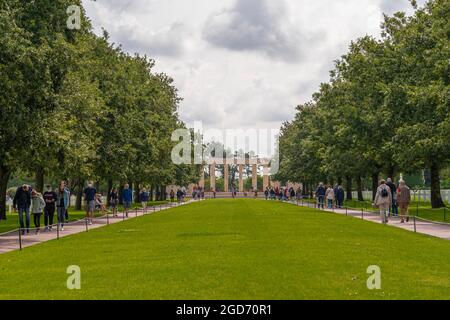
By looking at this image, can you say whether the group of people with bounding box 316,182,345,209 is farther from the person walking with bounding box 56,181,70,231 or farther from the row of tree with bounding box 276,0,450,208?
the person walking with bounding box 56,181,70,231

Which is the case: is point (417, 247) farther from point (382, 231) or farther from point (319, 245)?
point (382, 231)

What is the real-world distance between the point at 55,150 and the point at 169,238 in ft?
21.3

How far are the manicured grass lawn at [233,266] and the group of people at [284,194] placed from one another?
2245 inches

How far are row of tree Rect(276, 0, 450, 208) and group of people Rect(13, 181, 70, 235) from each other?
16.5 meters

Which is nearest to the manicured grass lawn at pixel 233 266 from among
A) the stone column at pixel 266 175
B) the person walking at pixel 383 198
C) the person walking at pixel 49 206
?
the person walking at pixel 49 206

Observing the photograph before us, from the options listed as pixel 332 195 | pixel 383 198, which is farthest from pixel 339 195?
pixel 383 198

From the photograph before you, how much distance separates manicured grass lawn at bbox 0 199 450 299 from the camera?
12516 mm

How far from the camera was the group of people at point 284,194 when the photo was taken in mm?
86812

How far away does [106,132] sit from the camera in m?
45.7

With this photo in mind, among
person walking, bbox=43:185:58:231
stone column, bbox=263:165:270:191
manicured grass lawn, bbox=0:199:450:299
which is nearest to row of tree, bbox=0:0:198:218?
person walking, bbox=43:185:58:231

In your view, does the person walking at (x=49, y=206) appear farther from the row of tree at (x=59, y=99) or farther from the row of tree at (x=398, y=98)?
the row of tree at (x=398, y=98)

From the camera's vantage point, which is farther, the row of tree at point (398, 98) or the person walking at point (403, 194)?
the row of tree at point (398, 98)
